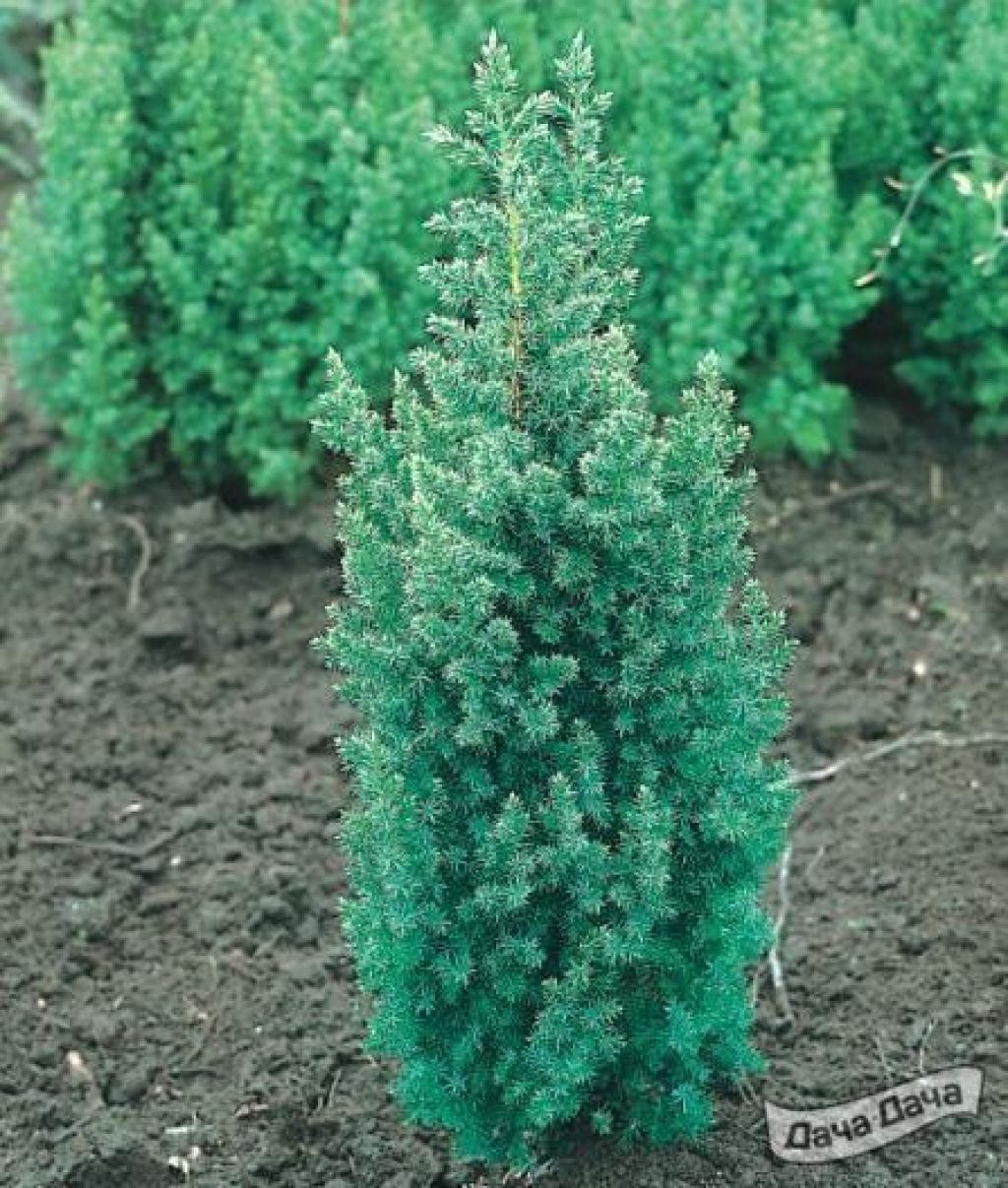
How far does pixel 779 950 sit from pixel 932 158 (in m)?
2.63

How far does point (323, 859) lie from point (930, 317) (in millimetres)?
2506

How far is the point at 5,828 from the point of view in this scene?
16.9 feet

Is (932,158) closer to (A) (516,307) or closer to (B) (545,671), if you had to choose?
(A) (516,307)

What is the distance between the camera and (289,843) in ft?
16.8

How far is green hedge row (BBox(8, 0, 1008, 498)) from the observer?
5.93 m

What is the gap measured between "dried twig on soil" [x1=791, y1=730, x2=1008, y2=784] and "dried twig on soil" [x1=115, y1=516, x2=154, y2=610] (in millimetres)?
1882

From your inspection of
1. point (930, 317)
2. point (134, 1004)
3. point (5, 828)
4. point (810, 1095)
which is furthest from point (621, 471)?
point (930, 317)

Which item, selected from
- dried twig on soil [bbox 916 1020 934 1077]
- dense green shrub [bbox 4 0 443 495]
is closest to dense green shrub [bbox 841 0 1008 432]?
dense green shrub [bbox 4 0 443 495]

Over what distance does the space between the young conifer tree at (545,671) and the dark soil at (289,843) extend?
0.46 metres

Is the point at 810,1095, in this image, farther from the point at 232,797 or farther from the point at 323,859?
the point at 232,797

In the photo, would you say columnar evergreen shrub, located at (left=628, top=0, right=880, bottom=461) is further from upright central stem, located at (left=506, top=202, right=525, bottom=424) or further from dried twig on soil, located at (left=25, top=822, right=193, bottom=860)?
upright central stem, located at (left=506, top=202, right=525, bottom=424)
